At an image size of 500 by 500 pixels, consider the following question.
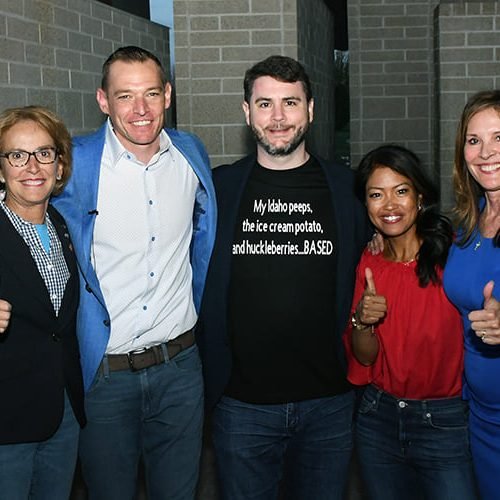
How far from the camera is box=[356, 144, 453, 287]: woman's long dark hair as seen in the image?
3102mm

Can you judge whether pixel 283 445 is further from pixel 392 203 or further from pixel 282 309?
pixel 392 203

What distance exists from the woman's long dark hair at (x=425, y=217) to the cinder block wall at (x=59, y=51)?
12.0 feet

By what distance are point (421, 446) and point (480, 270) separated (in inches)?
28.5

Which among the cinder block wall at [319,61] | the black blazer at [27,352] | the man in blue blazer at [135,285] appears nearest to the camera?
the black blazer at [27,352]

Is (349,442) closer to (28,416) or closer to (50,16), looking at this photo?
(28,416)

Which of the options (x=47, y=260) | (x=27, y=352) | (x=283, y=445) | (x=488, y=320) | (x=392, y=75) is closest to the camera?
(x=488, y=320)

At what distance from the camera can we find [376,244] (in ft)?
10.9

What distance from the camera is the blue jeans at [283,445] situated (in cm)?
334

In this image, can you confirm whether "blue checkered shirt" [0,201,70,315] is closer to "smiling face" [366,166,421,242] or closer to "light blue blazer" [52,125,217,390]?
"light blue blazer" [52,125,217,390]

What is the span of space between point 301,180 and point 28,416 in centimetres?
150

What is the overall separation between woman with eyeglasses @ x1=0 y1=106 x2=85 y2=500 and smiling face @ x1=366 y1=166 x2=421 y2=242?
1255 millimetres

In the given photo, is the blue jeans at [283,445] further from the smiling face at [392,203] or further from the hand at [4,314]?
the hand at [4,314]

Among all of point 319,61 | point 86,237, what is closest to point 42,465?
point 86,237

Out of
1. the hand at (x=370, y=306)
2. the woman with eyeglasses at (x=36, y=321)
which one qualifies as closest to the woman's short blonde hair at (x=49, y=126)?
the woman with eyeglasses at (x=36, y=321)
